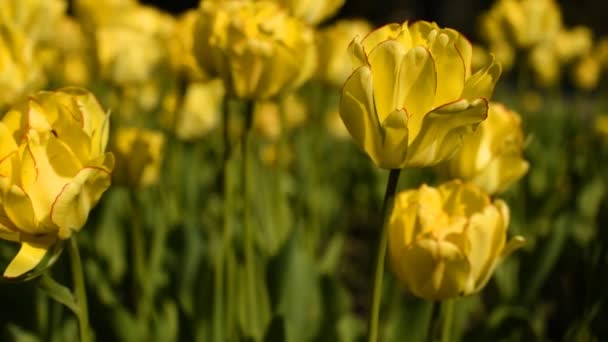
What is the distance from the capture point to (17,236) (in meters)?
0.76

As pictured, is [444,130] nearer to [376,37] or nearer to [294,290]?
[376,37]

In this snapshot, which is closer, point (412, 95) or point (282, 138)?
point (412, 95)

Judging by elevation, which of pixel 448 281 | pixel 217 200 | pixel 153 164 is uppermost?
pixel 448 281

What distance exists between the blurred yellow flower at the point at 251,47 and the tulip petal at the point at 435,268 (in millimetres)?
378

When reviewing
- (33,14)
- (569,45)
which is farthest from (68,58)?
(569,45)

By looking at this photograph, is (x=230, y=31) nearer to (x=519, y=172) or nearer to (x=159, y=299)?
(x=519, y=172)

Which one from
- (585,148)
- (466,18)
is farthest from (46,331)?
(466,18)

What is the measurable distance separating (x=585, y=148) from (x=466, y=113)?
2.33 metres

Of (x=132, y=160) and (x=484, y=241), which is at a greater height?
(x=484, y=241)

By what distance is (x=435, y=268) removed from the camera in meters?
0.84

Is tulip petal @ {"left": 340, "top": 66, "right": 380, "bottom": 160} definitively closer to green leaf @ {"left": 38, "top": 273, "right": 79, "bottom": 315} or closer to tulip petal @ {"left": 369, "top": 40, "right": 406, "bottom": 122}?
tulip petal @ {"left": 369, "top": 40, "right": 406, "bottom": 122}

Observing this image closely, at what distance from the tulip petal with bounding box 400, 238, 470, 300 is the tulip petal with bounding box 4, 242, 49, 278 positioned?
1.26 ft

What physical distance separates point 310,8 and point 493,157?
47cm

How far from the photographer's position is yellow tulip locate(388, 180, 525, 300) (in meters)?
0.84
